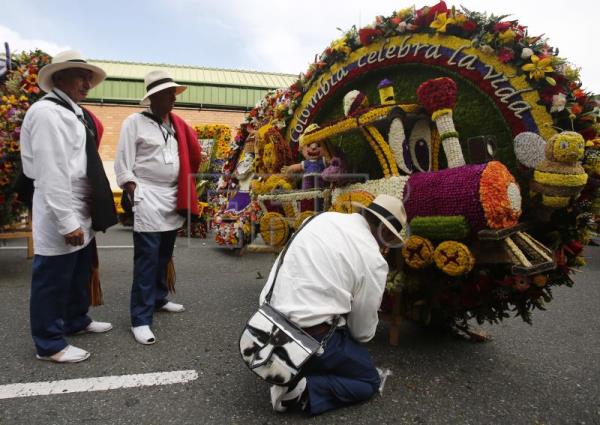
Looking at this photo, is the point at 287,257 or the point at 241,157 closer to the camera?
the point at 287,257

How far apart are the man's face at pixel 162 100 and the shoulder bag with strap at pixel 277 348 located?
1.89m

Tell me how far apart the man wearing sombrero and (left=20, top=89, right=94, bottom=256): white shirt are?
134 centimetres

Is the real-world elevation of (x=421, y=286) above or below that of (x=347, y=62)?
below

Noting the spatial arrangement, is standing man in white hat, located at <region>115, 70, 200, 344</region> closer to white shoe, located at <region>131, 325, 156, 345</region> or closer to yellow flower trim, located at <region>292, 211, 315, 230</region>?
white shoe, located at <region>131, 325, 156, 345</region>

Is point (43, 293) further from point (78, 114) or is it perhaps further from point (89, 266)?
point (78, 114)

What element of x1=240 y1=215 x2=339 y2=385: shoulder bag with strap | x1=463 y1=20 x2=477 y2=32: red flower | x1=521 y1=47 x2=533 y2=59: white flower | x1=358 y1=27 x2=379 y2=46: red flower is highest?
x1=358 y1=27 x2=379 y2=46: red flower

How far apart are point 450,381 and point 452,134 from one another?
1.53 m

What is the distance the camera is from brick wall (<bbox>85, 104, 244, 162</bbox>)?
Result: 14.0 meters

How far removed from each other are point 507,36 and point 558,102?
20.8 inches

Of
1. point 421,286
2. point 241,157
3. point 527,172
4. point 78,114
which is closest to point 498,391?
point 421,286

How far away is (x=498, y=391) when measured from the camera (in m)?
2.38

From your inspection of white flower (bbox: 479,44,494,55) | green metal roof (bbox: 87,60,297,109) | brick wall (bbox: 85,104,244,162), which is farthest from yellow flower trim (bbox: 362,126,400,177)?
green metal roof (bbox: 87,60,297,109)

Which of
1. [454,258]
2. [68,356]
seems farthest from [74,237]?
[454,258]

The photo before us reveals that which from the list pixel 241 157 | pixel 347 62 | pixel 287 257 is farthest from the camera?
pixel 241 157
